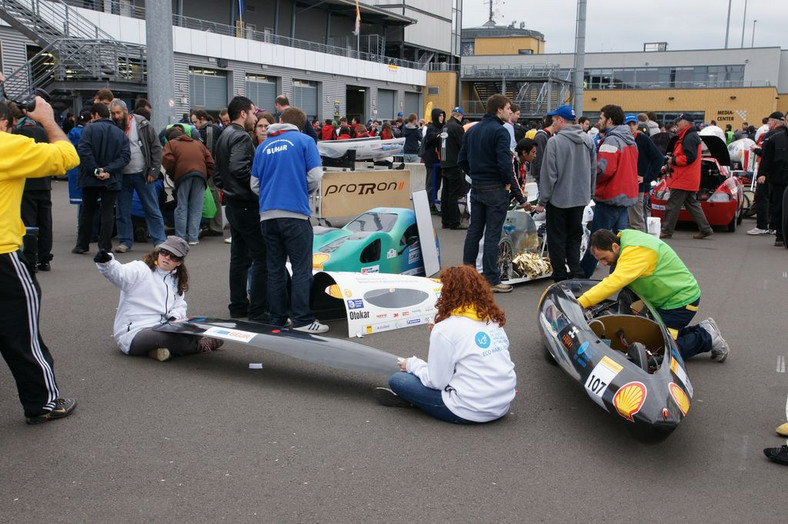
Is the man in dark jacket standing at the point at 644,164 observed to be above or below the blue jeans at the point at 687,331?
above

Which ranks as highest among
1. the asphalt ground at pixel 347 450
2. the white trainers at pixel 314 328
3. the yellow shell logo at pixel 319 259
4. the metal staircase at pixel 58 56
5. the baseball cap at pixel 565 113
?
the metal staircase at pixel 58 56

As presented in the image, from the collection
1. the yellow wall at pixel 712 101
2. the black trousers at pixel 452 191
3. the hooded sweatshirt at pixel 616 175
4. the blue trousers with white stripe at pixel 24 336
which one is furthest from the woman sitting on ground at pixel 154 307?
the yellow wall at pixel 712 101

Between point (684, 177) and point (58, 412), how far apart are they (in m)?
10.6

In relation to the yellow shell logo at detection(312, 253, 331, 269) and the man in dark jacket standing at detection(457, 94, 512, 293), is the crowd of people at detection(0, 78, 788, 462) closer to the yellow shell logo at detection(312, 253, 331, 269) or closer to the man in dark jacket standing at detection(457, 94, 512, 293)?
the man in dark jacket standing at detection(457, 94, 512, 293)

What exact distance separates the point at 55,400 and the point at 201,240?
7.02 metres

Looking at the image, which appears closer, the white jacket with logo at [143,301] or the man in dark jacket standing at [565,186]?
the white jacket with logo at [143,301]

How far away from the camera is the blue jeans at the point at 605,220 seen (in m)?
8.71

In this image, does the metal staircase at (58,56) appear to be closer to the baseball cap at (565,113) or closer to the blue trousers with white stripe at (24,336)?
the baseball cap at (565,113)

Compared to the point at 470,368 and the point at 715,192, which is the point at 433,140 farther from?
the point at 470,368

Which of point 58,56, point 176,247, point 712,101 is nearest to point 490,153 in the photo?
point 176,247

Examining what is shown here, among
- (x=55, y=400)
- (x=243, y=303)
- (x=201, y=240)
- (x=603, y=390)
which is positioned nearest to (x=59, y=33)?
(x=201, y=240)

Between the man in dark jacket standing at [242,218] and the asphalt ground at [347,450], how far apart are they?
803 mm

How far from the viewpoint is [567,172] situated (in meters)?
7.95

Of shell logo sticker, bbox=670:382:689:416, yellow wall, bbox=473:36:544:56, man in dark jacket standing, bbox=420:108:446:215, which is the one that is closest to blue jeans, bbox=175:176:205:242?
man in dark jacket standing, bbox=420:108:446:215
